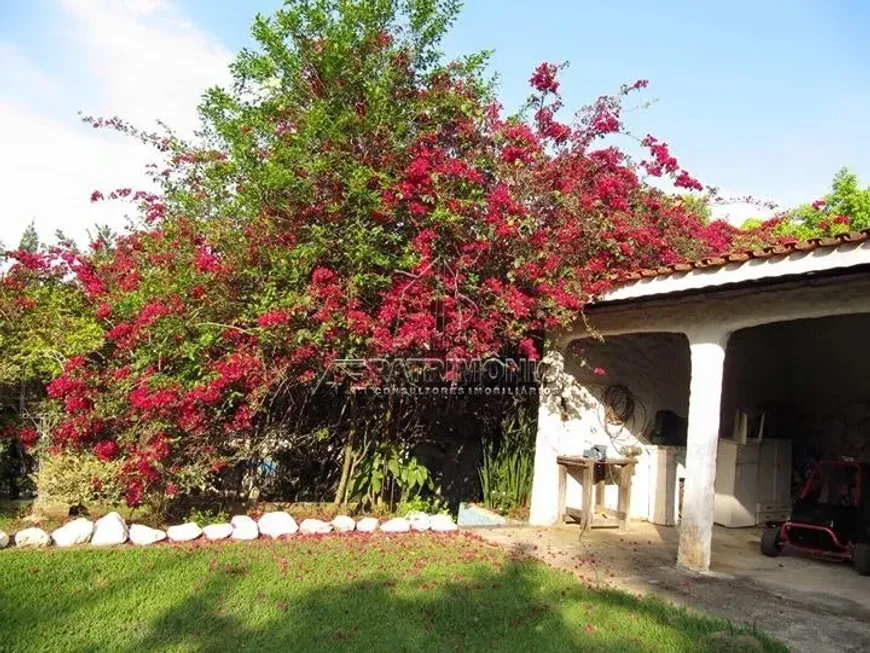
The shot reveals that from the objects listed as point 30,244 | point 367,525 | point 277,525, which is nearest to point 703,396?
point 367,525

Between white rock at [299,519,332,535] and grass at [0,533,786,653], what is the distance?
0.77 metres

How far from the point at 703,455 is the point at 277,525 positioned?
4019 millimetres

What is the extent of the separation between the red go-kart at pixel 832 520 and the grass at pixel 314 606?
253 cm

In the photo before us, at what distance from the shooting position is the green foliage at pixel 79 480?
20.8ft

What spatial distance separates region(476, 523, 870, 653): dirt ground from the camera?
4.73m

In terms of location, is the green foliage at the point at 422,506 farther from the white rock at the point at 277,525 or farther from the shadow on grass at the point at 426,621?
the shadow on grass at the point at 426,621

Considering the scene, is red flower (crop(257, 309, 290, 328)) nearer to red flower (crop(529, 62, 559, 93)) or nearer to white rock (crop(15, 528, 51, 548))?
white rock (crop(15, 528, 51, 548))

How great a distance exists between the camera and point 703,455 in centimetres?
616

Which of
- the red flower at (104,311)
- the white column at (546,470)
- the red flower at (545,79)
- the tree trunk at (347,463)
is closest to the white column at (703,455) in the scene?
the white column at (546,470)

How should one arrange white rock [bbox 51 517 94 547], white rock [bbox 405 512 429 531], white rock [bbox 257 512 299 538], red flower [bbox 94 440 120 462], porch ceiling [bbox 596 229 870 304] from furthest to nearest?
white rock [bbox 405 512 429 531], white rock [bbox 257 512 299 538], red flower [bbox 94 440 120 462], white rock [bbox 51 517 94 547], porch ceiling [bbox 596 229 870 304]

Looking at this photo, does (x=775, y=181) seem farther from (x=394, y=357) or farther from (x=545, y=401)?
(x=394, y=357)

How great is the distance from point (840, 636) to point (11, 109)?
8941mm

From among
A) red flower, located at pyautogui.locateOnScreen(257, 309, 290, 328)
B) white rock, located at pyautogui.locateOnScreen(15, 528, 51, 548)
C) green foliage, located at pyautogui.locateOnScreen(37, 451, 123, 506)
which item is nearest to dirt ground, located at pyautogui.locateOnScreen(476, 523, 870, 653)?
red flower, located at pyautogui.locateOnScreen(257, 309, 290, 328)

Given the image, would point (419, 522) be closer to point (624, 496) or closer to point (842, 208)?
point (624, 496)
